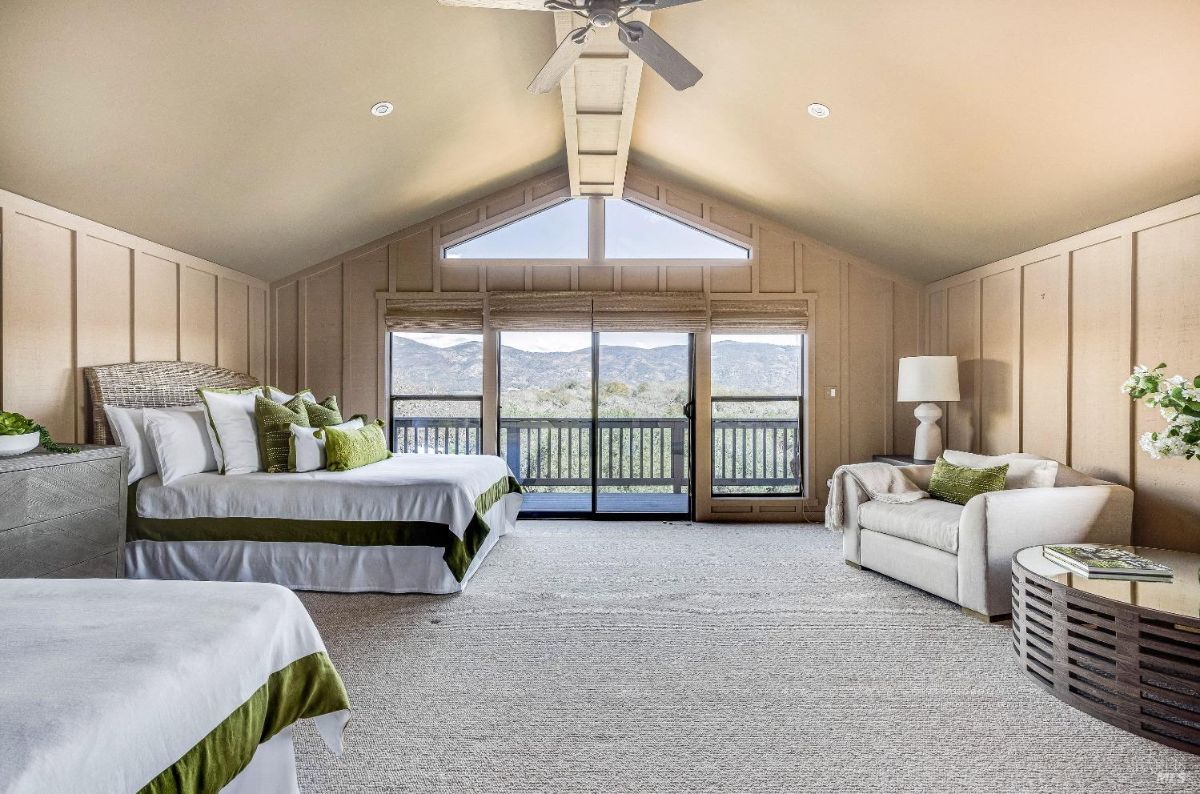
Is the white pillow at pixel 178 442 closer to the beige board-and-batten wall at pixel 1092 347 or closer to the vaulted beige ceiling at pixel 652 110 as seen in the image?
the vaulted beige ceiling at pixel 652 110

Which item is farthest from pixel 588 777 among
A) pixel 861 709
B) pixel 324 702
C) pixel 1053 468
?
pixel 1053 468

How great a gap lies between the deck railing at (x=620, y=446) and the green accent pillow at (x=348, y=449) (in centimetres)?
155

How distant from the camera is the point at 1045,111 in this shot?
288cm

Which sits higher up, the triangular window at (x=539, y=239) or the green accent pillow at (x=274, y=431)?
the triangular window at (x=539, y=239)

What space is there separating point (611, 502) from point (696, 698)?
11.5 feet

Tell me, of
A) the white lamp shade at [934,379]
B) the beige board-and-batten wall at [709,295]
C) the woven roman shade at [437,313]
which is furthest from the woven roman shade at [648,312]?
the white lamp shade at [934,379]

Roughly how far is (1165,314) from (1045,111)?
124 cm

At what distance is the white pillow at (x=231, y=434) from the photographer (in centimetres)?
366

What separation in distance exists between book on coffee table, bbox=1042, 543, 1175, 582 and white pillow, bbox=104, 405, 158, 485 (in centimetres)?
462

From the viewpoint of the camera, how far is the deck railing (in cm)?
567

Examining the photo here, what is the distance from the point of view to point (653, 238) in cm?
557

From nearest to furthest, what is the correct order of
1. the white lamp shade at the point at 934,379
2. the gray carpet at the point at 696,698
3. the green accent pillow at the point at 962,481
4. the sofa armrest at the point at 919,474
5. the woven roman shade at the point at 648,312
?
the gray carpet at the point at 696,698, the green accent pillow at the point at 962,481, the sofa armrest at the point at 919,474, the white lamp shade at the point at 934,379, the woven roman shade at the point at 648,312

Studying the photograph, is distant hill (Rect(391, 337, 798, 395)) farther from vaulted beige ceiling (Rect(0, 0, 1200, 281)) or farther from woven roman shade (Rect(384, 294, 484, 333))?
vaulted beige ceiling (Rect(0, 0, 1200, 281))

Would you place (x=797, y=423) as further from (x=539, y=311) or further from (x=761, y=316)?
(x=539, y=311)
